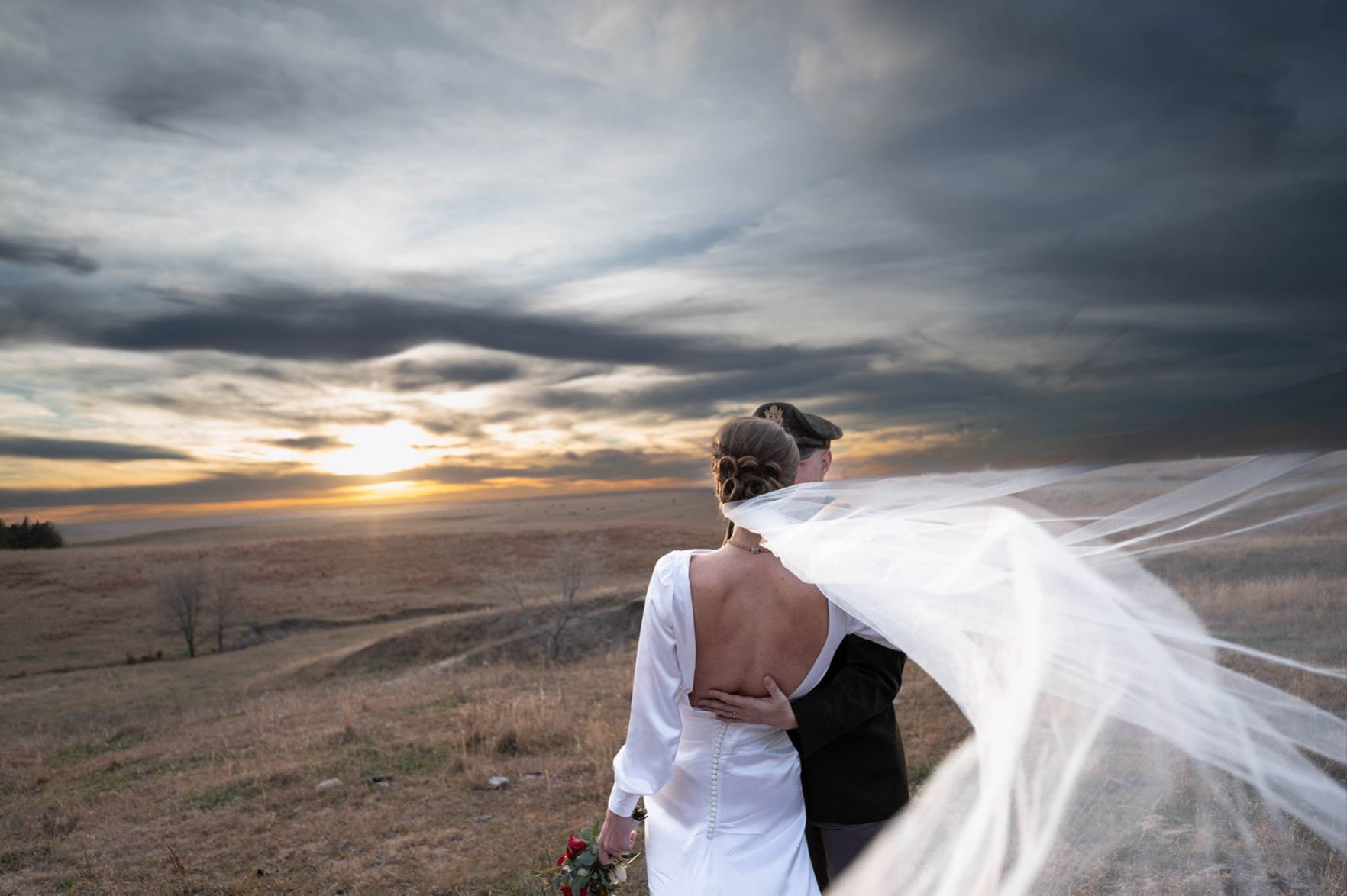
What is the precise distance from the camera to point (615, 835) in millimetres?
2992

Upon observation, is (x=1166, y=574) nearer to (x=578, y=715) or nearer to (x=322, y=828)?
(x=322, y=828)

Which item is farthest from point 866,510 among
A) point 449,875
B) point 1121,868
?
→ point 449,875

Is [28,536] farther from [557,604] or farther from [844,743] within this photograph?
[844,743]

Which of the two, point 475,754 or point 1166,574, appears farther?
point 475,754

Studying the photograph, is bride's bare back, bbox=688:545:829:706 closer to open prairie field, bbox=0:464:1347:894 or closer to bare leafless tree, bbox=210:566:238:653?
open prairie field, bbox=0:464:1347:894

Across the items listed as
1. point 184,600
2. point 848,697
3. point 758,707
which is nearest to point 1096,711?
point 848,697

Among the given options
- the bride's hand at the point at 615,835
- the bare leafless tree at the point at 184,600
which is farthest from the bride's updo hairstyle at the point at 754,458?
the bare leafless tree at the point at 184,600

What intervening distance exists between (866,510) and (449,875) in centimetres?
447

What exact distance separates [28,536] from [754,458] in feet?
246

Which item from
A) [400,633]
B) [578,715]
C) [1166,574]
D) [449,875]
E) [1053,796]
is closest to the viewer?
A: [1053,796]

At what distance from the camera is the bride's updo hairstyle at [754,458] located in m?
3.00

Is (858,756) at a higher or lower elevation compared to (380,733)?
higher

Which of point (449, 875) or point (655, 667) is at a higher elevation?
point (655, 667)

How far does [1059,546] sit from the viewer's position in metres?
2.91
